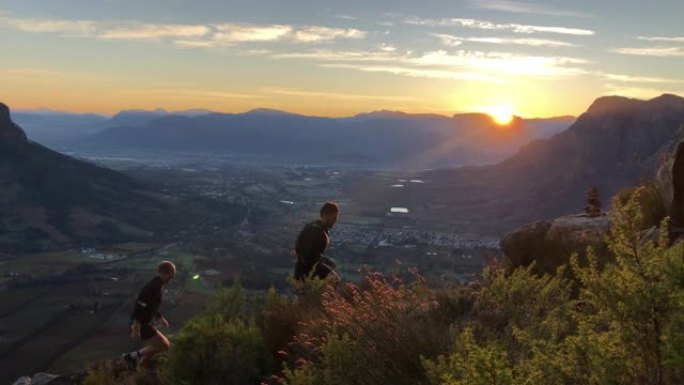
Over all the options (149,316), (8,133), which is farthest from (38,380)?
(8,133)

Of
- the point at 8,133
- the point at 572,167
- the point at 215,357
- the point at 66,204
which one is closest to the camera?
the point at 215,357

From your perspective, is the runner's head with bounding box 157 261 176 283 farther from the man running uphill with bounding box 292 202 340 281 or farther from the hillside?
the hillside

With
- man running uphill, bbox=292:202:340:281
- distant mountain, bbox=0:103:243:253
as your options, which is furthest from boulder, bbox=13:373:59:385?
distant mountain, bbox=0:103:243:253

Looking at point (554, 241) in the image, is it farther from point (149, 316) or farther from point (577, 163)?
point (577, 163)

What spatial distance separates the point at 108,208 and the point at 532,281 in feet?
463

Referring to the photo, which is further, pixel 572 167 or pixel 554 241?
pixel 572 167

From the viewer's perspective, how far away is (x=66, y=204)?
12975 cm

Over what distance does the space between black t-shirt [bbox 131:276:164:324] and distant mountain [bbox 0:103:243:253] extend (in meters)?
107

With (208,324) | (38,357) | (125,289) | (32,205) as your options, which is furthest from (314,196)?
(208,324)

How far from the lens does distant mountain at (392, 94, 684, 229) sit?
109188mm

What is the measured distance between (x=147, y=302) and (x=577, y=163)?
124247mm

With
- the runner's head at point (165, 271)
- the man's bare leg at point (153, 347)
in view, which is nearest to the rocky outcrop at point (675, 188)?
the runner's head at point (165, 271)

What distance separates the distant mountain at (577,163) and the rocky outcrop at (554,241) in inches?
3619

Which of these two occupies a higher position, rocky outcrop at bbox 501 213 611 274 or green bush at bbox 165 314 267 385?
rocky outcrop at bbox 501 213 611 274
